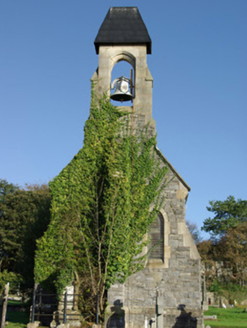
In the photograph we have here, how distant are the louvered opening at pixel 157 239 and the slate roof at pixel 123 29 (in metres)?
7.86

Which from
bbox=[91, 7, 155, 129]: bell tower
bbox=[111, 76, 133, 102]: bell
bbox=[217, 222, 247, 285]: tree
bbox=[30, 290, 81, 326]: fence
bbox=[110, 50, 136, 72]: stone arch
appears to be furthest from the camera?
bbox=[217, 222, 247, 285]: tree

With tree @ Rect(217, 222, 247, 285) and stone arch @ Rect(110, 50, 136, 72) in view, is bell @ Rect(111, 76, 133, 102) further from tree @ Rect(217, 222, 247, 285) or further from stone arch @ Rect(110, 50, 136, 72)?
tree @ Rect(217, 222, 247, 285)

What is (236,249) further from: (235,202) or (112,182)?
(112,182)

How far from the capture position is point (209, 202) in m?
63.2

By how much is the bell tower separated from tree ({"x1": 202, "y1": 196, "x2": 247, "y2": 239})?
4415 cm

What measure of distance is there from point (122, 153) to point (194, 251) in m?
4.74

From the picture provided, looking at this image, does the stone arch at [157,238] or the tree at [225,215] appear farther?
the tree at [225,215]

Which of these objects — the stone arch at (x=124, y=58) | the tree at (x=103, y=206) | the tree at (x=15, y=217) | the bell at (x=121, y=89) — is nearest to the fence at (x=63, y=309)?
the tree at (x=103, y=206)

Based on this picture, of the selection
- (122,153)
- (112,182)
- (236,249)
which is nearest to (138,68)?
(122,153)

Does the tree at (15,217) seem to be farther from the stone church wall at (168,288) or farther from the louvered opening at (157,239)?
the stone church wall at (168,288)

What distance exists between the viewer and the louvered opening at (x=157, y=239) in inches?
636

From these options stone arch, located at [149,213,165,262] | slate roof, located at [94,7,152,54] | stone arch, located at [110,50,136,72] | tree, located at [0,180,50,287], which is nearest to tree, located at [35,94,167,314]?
stone arch, located at [149,213,165,262]

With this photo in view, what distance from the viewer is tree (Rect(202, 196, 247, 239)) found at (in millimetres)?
59375

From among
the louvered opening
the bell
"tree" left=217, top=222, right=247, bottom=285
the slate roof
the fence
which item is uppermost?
the slate roof
